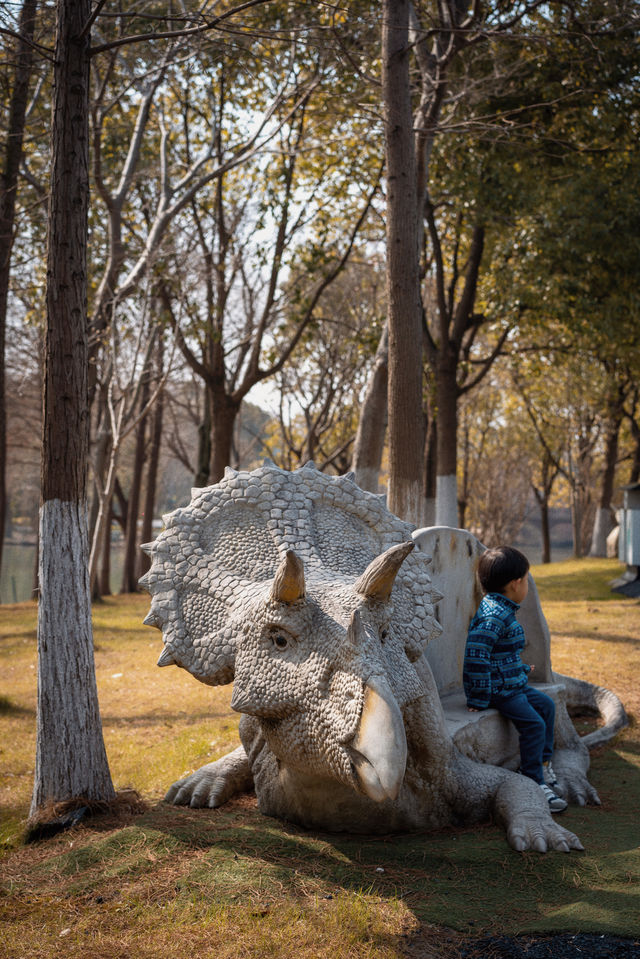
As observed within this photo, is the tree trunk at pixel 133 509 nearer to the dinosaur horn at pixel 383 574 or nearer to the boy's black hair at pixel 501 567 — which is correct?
the boy's black hair at pixel 501 567

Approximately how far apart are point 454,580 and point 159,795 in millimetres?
2451

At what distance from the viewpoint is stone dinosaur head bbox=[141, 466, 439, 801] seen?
3.25m

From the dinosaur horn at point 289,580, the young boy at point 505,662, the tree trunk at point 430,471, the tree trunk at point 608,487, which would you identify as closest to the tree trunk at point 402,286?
the young boy at point 505,662

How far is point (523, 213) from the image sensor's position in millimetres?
14547

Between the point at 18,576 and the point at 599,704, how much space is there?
42999mm

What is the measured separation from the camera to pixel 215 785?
4992mm

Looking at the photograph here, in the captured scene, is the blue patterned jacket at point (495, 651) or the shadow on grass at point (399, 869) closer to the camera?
the shadow on grass at point (399, 869)

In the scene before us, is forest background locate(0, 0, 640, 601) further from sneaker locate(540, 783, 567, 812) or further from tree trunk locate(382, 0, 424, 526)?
sneaker locate(540, 783, 567, 812)

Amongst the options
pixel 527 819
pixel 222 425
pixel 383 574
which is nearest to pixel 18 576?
pixel 222 425

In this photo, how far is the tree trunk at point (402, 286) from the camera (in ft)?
26.6

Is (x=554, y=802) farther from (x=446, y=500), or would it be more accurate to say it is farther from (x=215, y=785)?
(x=446, y=500)

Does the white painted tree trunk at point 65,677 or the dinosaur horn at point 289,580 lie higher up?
the dinosaur horn at point 289,580

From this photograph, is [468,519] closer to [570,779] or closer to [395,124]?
[395,124]

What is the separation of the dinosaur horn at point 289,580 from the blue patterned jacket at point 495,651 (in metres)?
1.78
